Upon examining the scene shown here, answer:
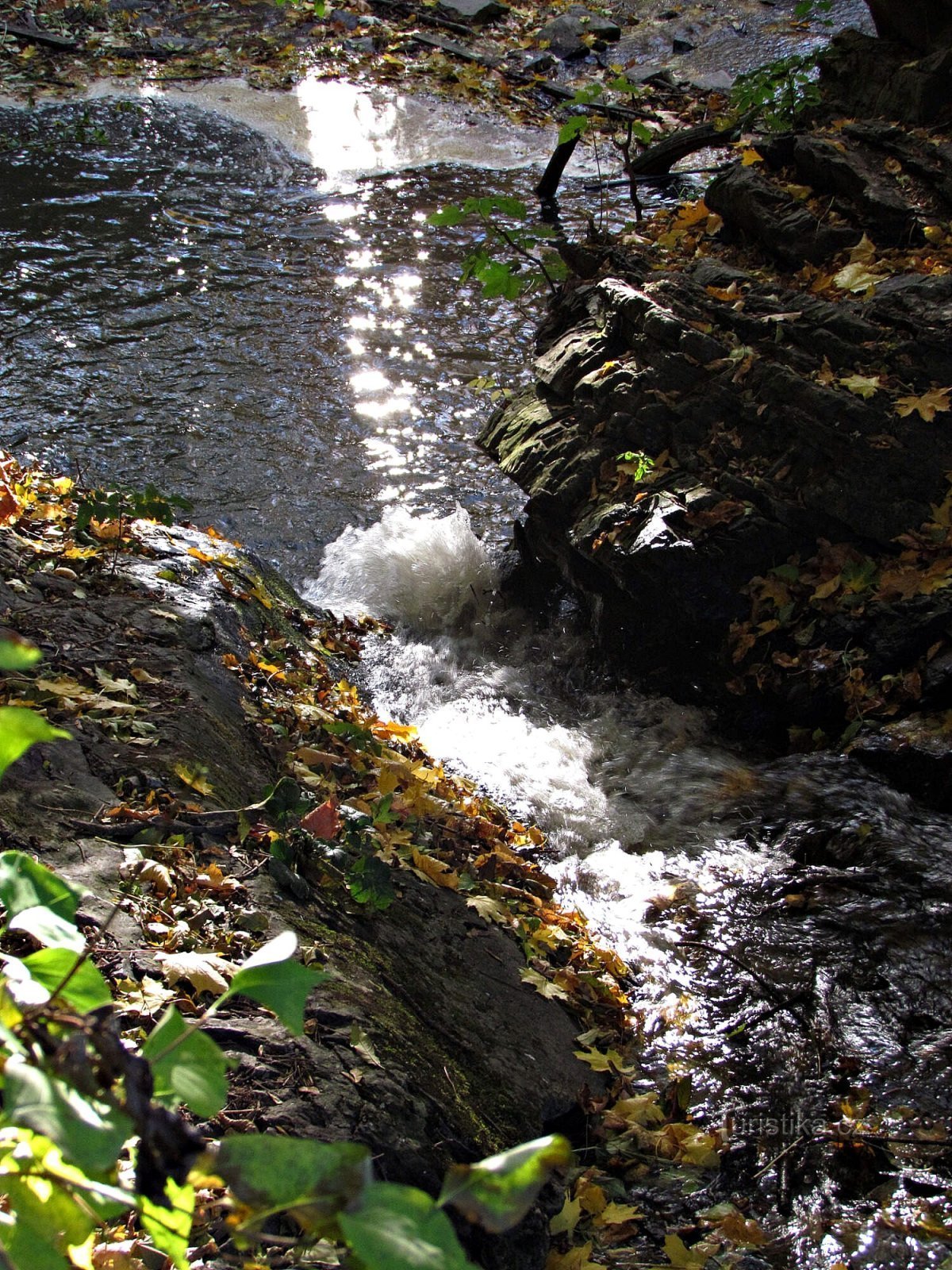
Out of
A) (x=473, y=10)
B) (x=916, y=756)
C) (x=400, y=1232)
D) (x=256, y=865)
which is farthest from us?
(x=473, y=10)

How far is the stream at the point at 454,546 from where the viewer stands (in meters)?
3.11

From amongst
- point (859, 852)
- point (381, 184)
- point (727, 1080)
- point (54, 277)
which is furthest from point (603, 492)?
point (381, 184)

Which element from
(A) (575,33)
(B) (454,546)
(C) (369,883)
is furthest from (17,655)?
(A) (575,33)

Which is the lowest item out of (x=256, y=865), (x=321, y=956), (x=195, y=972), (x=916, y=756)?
(x=195, y=972)

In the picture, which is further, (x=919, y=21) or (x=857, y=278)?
(x=919, y=21)

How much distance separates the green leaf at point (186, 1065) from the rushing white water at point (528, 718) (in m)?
3.20

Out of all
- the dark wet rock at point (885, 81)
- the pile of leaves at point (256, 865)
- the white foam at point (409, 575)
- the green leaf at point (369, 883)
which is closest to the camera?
the pile of leaves at point (256, 865)

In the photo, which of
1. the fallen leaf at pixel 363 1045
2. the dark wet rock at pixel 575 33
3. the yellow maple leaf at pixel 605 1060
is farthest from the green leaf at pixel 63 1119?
the dark wet rock at pixel 575 33

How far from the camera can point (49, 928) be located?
96 centimetres

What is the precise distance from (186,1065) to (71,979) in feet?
0.61

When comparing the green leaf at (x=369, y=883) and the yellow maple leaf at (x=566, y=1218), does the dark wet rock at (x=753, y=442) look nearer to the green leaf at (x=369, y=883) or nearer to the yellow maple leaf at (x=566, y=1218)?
the green leaf at (x=369, y=883)

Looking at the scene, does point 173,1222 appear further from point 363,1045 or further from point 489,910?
point 489,910

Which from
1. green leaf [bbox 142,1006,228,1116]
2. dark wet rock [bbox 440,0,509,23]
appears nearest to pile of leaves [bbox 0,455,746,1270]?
green leaf [bbox 142,1006,228,1116]

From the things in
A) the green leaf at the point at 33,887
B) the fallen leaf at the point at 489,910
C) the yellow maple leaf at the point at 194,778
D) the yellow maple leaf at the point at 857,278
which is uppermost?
the yellow maple leaf at the point at 857,278
